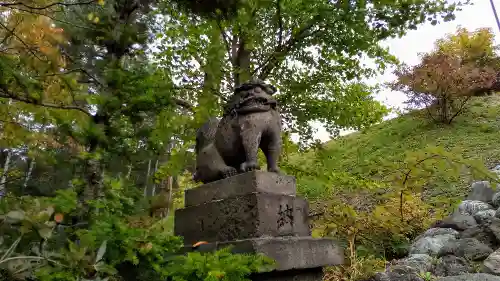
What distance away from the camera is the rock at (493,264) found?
414 cm

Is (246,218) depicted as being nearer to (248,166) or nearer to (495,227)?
(248,166)

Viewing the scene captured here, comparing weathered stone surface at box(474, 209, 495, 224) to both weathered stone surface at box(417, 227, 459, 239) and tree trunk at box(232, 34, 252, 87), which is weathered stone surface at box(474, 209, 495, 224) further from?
tree trunk at box(232, 34, 252, 87)

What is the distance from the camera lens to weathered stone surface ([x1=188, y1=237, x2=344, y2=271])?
2.52 meters

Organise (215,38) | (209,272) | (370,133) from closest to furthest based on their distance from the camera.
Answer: (209,272)
(215,38)
(370,133)

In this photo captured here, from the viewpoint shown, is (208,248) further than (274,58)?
No

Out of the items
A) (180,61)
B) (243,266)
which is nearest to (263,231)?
(243,266)

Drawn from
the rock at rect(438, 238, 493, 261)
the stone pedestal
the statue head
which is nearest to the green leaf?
the stone pedestal

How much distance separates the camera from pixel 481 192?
23.9ft

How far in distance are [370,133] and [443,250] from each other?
37.0ft

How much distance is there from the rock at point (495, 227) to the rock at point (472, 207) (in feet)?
4.00

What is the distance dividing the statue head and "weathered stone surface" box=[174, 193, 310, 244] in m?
0.80

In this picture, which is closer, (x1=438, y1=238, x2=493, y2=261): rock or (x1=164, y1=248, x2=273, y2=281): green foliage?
(x1=164, y1=248, x2=273, y2=281): green foliage

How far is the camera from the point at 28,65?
238 centimetres

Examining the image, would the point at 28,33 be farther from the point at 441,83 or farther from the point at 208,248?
the point at 441,83
